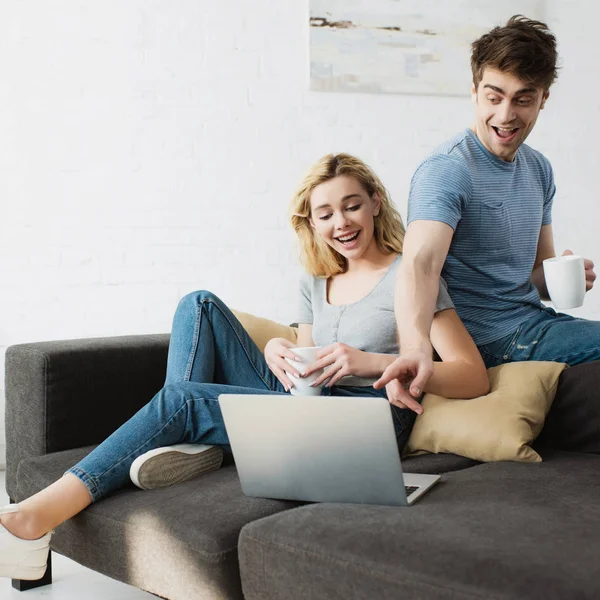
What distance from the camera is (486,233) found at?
2.17m

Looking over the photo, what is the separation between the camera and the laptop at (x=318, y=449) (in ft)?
4.77

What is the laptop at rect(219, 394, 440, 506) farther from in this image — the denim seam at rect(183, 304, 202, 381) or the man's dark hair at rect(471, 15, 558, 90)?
the man's dark hair at rect(471, 15, 558, 90)

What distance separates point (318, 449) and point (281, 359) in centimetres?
43

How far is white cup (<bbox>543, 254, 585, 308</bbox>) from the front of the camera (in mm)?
1931

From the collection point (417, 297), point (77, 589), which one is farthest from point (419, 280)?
point (77, 589)

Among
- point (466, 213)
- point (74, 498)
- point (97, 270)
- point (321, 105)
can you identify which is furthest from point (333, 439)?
point (321, 105)

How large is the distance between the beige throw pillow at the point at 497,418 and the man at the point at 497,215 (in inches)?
4.3

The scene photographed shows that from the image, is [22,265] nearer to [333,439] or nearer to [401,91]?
[401,91]

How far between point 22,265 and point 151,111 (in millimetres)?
792

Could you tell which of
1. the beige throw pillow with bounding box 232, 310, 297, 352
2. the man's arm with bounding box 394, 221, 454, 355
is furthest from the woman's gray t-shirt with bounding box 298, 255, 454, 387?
the beige throw pillow with bounding box 232, 310, 297, 352

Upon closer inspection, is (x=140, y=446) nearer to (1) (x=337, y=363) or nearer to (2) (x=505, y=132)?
(1) (x=337, y=363)

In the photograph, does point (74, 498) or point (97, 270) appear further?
point (97, 270)

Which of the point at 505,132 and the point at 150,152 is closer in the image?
the point at 505,132

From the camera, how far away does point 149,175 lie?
3463mm
